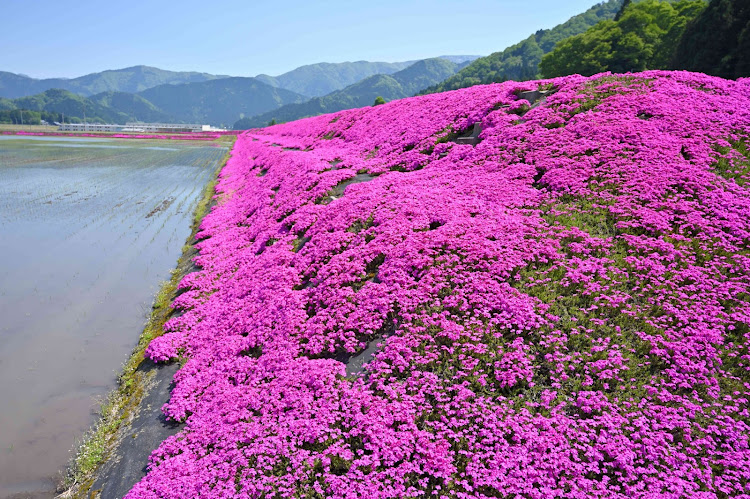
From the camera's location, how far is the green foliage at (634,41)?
83.4 metres

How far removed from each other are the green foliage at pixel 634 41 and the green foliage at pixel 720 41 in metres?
19.6

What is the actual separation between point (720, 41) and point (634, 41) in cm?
3679

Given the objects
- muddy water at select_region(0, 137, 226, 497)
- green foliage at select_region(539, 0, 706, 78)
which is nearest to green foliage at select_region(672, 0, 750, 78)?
green foliage at select_region(539, 0, 706, 78)

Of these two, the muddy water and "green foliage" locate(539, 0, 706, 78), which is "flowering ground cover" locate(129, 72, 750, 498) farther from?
"green foliage" locate(539, 0, 706, 78)

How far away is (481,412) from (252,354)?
24.3 ft

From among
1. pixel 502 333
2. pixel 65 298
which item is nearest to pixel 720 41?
pixel 502 333

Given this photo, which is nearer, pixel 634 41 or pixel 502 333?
pixel 502 333

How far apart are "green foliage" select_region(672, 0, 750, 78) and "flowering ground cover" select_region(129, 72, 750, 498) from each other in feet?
147

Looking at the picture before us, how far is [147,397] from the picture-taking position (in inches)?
470

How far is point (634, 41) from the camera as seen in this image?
8650cm

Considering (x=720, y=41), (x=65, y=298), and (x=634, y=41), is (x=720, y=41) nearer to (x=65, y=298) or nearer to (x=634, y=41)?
(x=634, y=41)

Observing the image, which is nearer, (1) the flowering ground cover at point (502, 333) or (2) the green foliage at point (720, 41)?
(1) the flowering ground cover at point (502, 333)

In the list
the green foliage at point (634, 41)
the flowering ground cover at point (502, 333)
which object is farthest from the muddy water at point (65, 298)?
the green foliage at point (634, 41)

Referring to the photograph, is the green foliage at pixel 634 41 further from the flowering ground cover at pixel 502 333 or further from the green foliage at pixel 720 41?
the flowering ground cover at pixel 502 333
